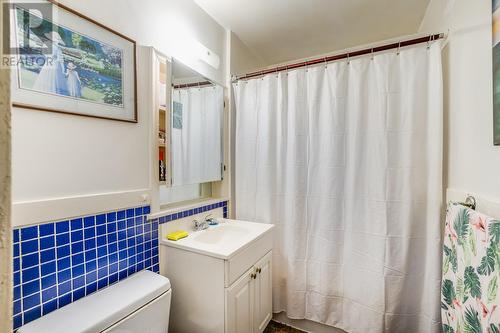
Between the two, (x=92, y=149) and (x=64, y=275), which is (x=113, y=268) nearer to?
(x=64, y=275)

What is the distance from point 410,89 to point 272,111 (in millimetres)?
926

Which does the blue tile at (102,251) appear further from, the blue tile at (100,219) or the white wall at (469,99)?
the white wall at (469,99)

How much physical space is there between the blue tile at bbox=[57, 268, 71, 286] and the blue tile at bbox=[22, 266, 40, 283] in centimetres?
7

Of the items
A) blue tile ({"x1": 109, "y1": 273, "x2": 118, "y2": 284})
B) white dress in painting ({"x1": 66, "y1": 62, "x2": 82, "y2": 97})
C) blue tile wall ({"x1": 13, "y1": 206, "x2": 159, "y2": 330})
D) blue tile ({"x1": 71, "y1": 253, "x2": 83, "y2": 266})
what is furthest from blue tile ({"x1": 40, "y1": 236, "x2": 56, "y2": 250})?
white dress in painting ({"x1": 66, "y1": 62, "x2": 82, "y2": 97})

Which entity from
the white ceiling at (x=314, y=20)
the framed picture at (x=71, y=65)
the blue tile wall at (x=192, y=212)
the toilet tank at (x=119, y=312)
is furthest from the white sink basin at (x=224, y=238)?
the white ceiling at (x=314, y=20)

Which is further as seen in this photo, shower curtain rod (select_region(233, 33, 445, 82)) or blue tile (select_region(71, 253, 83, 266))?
shower curtain rod (select_region(233, 33, 445, 82))

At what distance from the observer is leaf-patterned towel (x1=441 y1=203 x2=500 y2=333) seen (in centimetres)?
75

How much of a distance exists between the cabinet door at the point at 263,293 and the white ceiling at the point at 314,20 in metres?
1.82

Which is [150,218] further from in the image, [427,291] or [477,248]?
[427,291]

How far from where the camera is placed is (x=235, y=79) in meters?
1.98

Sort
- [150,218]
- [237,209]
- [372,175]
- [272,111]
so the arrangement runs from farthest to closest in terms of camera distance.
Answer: [237,209] → [272,111] → [372,175] → [150,218]

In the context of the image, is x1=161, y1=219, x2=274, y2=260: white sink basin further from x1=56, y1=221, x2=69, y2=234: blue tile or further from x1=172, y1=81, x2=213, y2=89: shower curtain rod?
x1=172, y1=81, x2=213, y2=89: shower curtain rod

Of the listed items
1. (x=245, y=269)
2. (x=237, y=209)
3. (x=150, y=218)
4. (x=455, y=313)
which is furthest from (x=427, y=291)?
(x=150, y=218)

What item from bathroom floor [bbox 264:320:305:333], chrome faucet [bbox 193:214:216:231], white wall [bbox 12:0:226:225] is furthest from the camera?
bathroom floor [bbox 264:320:305:333]
